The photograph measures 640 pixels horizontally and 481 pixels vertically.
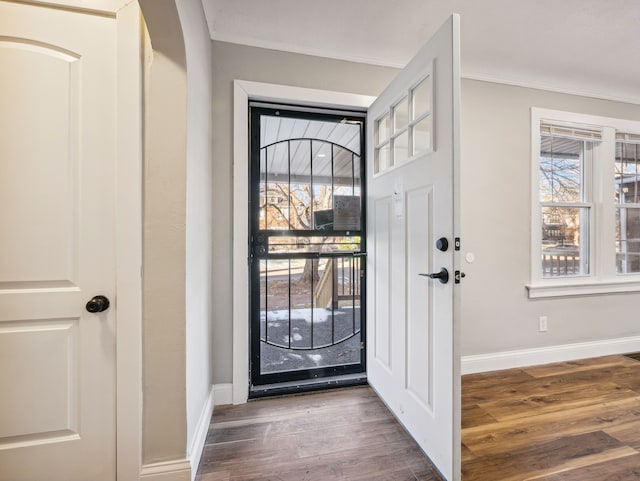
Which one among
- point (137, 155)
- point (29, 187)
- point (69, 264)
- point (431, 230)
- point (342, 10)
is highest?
point (342, 10)

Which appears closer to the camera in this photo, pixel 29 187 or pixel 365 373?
pixel 29 187

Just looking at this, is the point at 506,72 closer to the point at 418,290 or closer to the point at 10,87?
the point at 418,290

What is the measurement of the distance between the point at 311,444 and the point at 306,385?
1.92 feet

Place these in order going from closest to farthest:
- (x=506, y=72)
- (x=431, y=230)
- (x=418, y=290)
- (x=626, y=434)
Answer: (x=431, y=230)
(x=418, y=290)
(x=626, y=434)
(x=506, y=72)

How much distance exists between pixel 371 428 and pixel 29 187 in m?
2.11

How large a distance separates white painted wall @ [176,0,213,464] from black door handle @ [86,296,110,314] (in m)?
0.33

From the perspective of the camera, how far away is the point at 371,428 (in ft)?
5.58

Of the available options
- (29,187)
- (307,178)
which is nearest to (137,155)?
(29,187)

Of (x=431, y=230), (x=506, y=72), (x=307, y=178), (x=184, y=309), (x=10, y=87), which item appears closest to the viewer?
(x=10, y=87)

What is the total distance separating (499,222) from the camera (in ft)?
7.98

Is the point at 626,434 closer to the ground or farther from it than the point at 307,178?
closer to the ground

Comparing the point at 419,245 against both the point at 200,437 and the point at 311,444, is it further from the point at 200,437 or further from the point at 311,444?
the point at 200,437

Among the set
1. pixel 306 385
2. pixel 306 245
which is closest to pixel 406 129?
pixel 306 245

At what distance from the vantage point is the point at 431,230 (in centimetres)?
141
